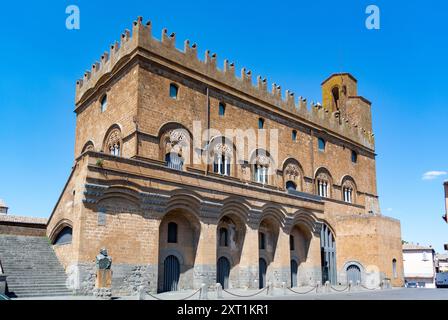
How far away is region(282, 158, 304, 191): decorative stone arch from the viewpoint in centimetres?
2760

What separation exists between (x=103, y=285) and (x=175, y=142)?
8885mm

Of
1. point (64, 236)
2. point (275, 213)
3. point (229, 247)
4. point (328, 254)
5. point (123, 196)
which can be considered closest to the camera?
point (123, 196)

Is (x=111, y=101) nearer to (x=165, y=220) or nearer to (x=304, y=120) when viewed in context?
(x=165, y=220)

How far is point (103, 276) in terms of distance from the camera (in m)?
14.9

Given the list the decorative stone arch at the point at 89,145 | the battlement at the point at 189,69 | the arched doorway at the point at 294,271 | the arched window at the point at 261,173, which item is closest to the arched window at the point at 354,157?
the battlement at the point at 189,69

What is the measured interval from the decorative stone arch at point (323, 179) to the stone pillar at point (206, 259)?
12534mm

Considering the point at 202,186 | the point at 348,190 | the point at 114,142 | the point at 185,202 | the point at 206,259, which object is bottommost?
the point at 206,259

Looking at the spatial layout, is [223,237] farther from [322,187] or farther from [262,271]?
[322,187]

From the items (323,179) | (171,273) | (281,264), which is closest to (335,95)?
(323,179)

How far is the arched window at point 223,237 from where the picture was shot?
21.4 m

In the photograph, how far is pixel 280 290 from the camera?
759 inches

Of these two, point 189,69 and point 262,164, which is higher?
point 189,69

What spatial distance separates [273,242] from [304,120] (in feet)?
32.8
